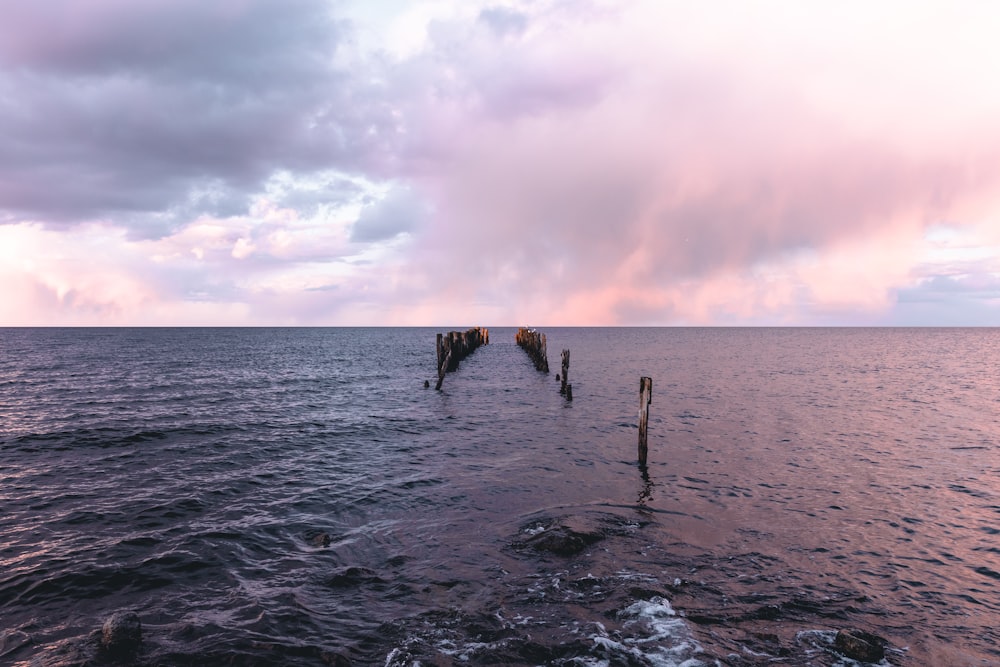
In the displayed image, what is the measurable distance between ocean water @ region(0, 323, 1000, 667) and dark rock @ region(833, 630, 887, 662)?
11 cm

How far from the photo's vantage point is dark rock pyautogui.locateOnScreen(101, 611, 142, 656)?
7004 millimetres

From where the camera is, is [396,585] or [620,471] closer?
[396,585]

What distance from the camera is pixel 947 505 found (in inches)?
551

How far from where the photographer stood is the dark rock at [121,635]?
7004 millimetres

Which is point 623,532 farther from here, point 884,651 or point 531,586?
point 884,651

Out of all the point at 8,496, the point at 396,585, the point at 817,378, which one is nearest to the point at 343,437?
the point at 8,496

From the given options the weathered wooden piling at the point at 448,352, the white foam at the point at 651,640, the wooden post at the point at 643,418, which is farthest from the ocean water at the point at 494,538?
the weathered wooden piling at the point at 448,352

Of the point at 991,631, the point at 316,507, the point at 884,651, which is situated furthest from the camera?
the point at 316,507

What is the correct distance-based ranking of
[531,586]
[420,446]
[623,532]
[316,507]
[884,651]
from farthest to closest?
1. [420,446]
2. [316,507]
3. [623,532]
4. [531,586]
5. [884,651]

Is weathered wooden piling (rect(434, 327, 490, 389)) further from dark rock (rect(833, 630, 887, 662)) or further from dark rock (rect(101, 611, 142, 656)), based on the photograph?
dark rock (rect(833, 630, 887, 662))

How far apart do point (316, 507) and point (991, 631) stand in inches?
520

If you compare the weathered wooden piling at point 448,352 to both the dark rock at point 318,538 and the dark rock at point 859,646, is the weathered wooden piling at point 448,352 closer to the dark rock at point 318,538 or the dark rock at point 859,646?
the dark rock at point 318,538

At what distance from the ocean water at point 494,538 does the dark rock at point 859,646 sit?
11 centimetres

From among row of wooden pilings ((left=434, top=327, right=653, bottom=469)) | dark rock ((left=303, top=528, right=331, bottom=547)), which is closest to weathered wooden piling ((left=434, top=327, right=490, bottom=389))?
row of wooden pilings ((left=434, top=327, right=653, bottom=469))
